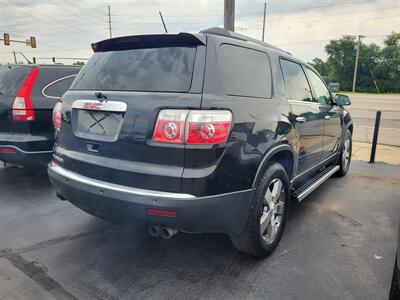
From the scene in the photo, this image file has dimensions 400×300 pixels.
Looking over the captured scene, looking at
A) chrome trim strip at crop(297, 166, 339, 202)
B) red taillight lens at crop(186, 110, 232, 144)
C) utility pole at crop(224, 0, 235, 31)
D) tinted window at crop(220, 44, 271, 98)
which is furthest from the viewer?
utility pole at crop(224, 0, 235, 31)

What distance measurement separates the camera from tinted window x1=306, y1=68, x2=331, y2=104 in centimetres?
423

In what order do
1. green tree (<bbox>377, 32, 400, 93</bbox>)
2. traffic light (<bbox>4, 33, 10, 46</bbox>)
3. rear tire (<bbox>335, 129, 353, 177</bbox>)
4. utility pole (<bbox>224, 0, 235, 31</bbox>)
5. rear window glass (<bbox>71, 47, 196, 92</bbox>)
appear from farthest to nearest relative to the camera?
green tree (<bbox>377, 32, 400, 93</bbox>) < traffic light (<bbox>4, 33, 10, 46</bbox>) < utility pole (<bbox>224, 0, 235, 31</bbox>) < rear tire (<bbox>335, 129, 353, 177</bbox>) < rear window glass (<bbox>71, 47, 196, 92</bbox>)

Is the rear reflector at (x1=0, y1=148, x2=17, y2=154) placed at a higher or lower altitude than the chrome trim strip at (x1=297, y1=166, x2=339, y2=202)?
higher

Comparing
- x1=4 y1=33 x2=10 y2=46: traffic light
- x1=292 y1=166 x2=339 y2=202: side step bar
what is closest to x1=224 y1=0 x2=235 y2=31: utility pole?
x1=292 y1=166 x2=339 y2=202: side step bar

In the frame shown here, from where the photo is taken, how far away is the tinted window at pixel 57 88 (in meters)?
4.81

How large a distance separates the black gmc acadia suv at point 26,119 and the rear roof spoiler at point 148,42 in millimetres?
2023

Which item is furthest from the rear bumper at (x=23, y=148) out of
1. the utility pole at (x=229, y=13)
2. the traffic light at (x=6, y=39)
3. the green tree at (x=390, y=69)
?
the green tree at (x=390, y=69)

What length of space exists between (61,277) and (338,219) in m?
3.00

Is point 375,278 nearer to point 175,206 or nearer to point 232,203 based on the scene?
point 232,203

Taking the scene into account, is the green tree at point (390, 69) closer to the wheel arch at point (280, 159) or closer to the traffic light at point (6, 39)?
the traffic light at point (6, 39)

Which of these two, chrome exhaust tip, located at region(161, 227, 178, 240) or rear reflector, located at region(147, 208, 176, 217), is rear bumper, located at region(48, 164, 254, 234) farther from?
chrome exhaust tip, located at region(161, 227, 178, 240)

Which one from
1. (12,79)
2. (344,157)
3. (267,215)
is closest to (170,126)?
(267,215)

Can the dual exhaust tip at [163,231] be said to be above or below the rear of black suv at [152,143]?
below

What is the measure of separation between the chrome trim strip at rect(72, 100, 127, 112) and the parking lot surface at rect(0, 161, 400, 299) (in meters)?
1.10
